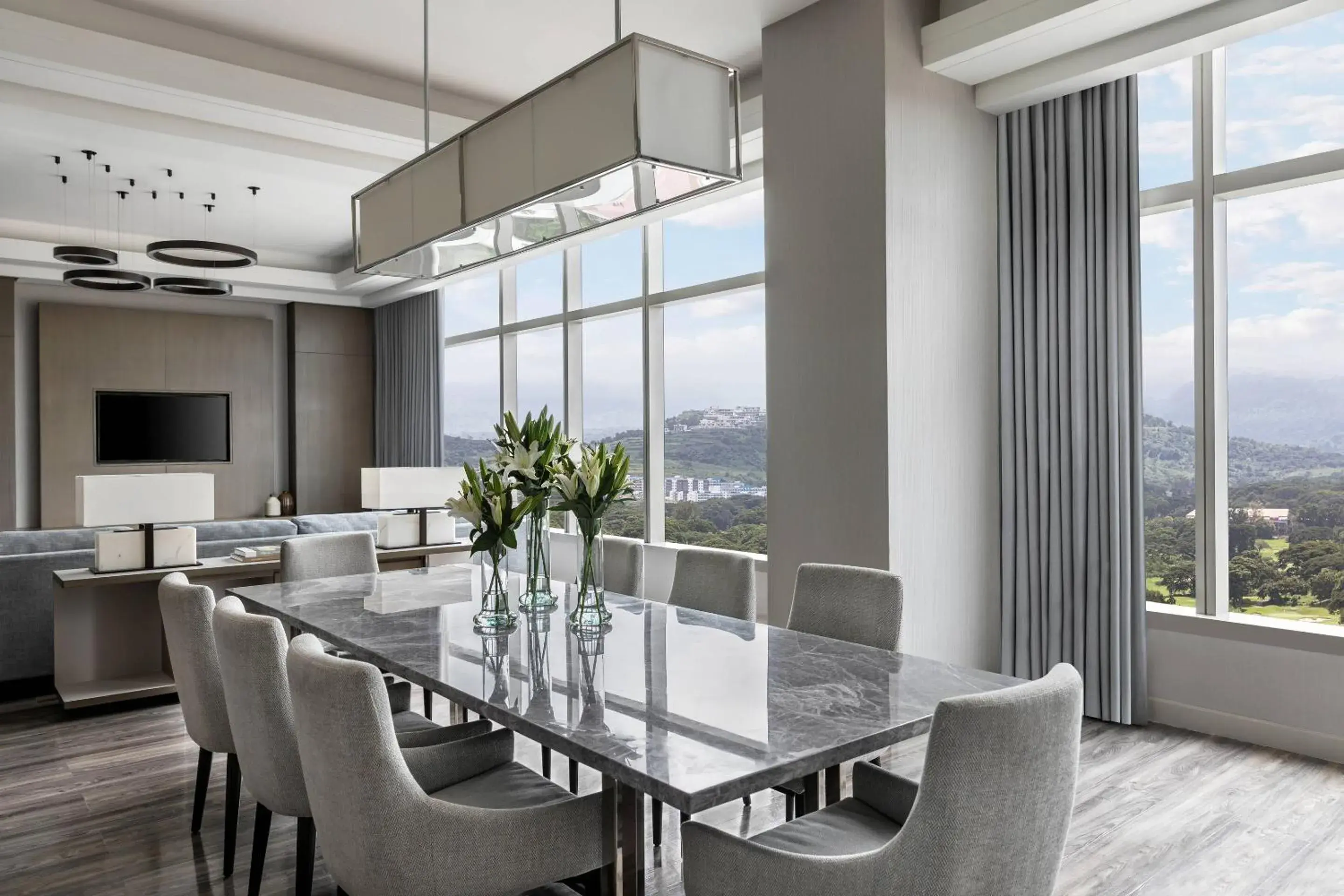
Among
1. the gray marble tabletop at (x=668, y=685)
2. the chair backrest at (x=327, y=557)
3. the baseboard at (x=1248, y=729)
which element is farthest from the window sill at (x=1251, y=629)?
the chair backrest at (x=327, y=557)

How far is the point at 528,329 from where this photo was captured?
25.2 ft

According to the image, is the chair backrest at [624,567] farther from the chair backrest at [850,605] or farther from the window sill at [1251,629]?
the window sill at [1251,629]

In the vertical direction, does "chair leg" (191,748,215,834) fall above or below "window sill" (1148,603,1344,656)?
below

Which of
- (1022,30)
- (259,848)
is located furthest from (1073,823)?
(1022,30)

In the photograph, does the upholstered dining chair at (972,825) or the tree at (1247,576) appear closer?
the upholstered dining chair at (972,825)

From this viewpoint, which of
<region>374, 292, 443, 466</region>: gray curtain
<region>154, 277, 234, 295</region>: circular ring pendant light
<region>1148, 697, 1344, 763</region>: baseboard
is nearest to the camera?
<region>1148, 697, 1344, 763</region>: baseboard

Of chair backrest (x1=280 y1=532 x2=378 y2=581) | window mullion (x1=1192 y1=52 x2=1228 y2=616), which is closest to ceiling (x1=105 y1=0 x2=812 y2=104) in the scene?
window mullion (x1=1192 y1=52 x2=1228 y2=616)

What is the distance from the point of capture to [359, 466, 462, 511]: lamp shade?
477cm

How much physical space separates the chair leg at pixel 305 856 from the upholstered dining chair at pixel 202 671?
0.45 m

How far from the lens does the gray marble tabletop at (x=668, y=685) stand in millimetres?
1474

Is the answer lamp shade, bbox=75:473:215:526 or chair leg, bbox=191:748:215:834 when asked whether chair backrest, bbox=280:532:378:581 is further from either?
chair leg, bbox=191:748:215:834

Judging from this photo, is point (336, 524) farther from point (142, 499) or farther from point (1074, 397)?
point (1074, 397)

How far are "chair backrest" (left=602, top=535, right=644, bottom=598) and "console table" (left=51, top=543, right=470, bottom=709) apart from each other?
2.02 meters

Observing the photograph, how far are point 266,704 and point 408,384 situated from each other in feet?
23.8
